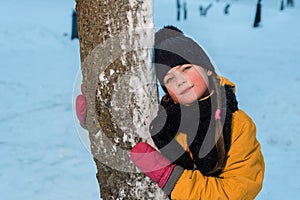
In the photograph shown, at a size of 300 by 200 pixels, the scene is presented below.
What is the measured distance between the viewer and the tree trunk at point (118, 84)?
5.15 ft

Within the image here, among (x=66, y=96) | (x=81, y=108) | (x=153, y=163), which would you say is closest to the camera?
(x=153, y=163)

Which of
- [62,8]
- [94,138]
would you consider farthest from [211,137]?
[62,8]

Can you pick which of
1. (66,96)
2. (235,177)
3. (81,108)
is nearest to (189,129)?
(235,177)

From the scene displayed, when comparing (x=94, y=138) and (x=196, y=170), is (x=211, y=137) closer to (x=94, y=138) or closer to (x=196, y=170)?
(x=196, y=170)

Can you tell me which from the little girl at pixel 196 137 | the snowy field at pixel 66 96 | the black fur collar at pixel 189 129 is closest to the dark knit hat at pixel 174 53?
the little girl at pixel 196 137

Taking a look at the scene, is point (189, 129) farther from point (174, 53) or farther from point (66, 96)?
point (66, 96)

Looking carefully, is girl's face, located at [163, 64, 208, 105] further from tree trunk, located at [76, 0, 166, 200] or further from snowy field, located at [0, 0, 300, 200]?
snowy field, located at [0, 0, 300, 200]

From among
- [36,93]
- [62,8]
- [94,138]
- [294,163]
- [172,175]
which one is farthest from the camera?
[62,8]

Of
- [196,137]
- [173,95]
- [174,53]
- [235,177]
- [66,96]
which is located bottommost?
[66,96]

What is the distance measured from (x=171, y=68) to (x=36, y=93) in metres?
5.91

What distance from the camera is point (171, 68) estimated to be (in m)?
1.59

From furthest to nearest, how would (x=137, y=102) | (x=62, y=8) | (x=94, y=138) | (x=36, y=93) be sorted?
(x=62, y=8) → (x=36, y=93) → (x=94, y=138) → (x=137, y=102)

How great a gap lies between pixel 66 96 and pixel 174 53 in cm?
572

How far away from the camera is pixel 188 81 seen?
1569 mm
